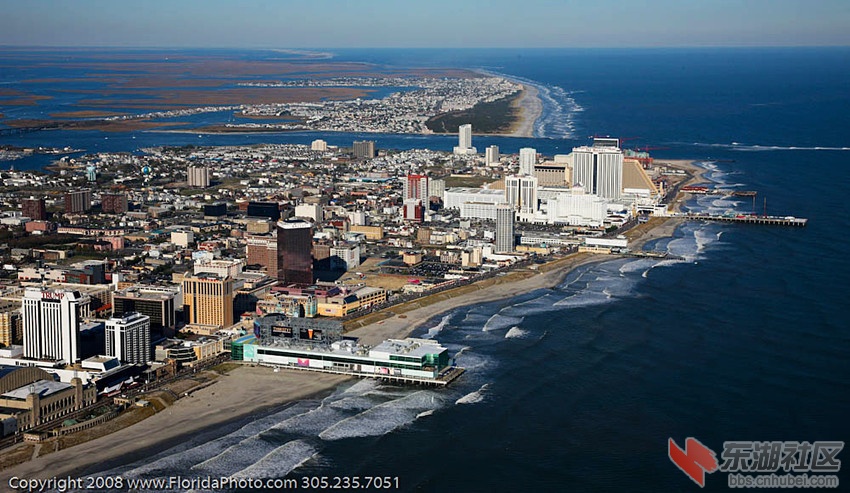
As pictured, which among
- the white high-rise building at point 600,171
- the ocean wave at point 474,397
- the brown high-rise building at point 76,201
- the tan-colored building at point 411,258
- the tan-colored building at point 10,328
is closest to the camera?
the ocean wave at point 474,397

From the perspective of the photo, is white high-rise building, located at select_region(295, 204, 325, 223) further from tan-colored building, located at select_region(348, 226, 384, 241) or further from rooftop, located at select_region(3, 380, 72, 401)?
rooftop, located at select_region(3, 380, 72, 401)

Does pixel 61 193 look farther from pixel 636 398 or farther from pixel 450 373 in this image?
pixel 636 398

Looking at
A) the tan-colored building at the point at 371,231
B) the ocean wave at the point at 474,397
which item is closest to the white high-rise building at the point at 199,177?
the tan-colored building at the point at 371,231

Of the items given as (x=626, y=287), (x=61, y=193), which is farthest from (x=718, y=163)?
(x=61, y=193)

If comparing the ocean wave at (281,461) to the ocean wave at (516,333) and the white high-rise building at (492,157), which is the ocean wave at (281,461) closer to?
the ocean wave at (516,333)

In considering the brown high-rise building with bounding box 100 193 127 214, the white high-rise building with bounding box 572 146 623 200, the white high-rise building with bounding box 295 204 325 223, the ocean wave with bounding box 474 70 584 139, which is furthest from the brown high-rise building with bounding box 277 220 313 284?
the ocean wave with bounding box 474 70 584 139

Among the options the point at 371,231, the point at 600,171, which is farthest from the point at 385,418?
the point at 600,171
